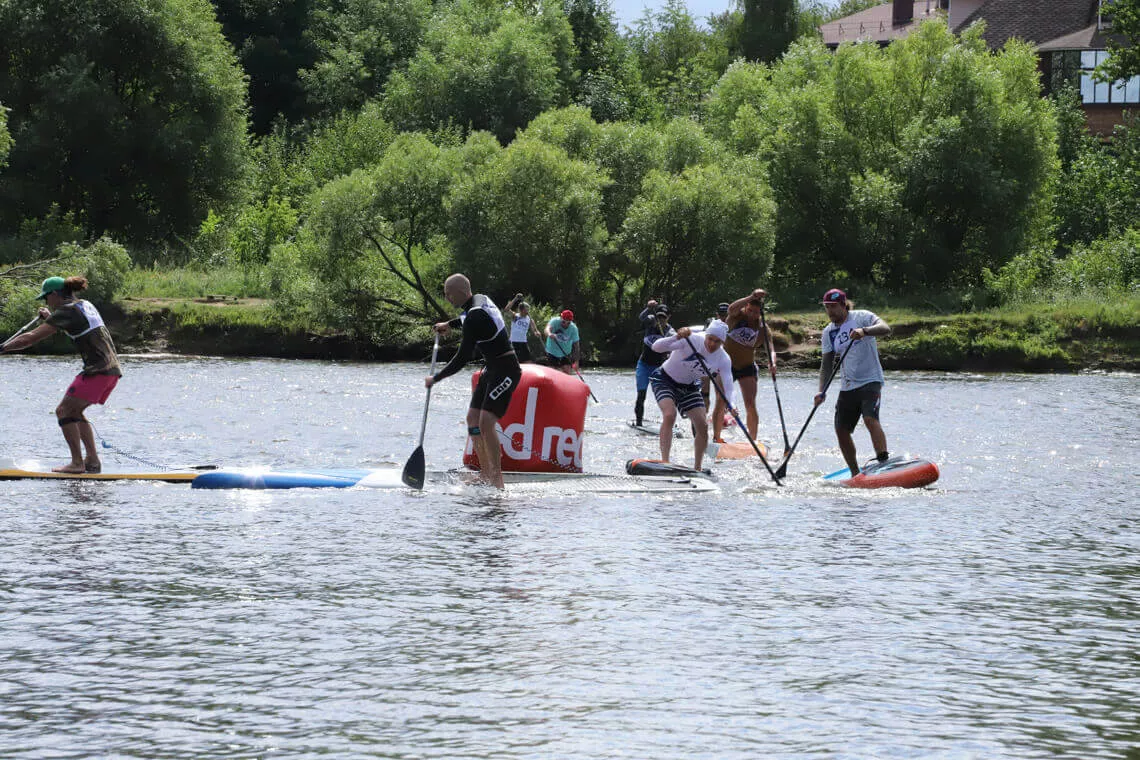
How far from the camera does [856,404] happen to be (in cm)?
1452

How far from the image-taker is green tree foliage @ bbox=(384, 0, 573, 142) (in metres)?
72.4

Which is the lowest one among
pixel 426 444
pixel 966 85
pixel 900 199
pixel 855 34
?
pixel 426 444

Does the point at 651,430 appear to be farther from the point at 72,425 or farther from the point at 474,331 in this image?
the point at 72,425

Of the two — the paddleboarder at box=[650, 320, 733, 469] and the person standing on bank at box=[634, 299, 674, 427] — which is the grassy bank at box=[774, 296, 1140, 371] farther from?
the paddleboarder at box=[650, 320, 733, 469]

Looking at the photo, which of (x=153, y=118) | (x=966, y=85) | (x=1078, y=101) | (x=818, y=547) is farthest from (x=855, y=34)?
(x=818, y=547)

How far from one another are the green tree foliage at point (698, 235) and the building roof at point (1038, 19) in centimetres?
3908

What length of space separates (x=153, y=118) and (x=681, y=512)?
47.9 metres

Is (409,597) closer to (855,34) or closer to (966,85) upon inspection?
(966,85)

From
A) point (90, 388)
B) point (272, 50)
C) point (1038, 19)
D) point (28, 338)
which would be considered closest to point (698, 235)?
point (28, 338)

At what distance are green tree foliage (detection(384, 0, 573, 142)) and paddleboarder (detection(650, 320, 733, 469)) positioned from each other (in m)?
54.0

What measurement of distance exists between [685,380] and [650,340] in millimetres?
4782

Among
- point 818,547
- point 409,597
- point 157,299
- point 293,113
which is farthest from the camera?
point 293,113

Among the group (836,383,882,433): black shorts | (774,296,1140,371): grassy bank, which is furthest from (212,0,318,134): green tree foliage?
(836,383,882,433): black shorts

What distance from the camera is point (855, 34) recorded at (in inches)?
4038
